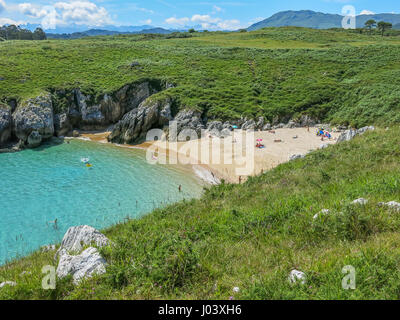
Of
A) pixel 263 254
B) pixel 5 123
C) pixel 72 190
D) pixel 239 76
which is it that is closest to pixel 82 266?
pixel 263 254

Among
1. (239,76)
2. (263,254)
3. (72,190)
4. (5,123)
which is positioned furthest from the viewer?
(239,76)

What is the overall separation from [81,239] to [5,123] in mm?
41955

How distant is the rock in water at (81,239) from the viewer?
23.4 ft

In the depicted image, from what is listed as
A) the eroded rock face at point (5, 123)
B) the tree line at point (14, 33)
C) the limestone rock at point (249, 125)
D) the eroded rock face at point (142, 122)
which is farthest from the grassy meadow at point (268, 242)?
the tree line at point (14, 33)

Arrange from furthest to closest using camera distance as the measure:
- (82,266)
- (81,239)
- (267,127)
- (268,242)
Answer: (267,127), (81,239), (268,242), (82,266)

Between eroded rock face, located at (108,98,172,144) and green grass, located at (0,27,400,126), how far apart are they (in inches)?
158

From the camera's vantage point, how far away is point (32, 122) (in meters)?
39.7

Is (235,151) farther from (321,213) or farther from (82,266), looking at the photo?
(82,266)

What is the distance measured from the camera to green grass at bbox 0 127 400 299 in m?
4.43

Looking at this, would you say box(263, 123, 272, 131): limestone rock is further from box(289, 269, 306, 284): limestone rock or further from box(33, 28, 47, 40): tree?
box(33, 28, 47, 40): tree

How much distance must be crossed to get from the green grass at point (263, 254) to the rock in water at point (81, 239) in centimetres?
71

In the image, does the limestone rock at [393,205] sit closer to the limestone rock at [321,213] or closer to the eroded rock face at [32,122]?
the limestone rock at [321,213]

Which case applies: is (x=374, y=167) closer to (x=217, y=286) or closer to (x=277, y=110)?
(x=217, y=286)
